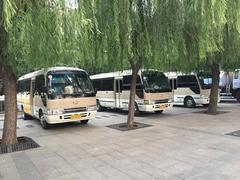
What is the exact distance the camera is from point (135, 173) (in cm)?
599

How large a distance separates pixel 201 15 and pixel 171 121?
5.51 meters

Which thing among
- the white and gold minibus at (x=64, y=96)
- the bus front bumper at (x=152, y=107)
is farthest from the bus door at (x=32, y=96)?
the bus front bumper at (x=152, y=107)

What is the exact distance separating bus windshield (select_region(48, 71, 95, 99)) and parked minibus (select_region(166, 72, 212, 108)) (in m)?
7.60

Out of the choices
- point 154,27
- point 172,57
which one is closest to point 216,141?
Answer: point 172,57

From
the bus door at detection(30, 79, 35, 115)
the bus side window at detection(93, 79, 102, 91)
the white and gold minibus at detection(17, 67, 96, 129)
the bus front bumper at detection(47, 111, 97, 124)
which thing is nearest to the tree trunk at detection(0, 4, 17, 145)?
the white and gold minibus at detection(17, 67, 96, 129)

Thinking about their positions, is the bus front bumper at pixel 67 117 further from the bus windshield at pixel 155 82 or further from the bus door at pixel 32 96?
the bus windshield at pixel 155 82

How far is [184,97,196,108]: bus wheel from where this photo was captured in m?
18.0

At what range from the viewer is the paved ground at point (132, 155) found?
→ 6.01 m

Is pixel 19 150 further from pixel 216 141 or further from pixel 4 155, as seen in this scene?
pixel 216 141

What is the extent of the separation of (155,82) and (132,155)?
7777mm

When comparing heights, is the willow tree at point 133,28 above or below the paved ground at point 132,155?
above

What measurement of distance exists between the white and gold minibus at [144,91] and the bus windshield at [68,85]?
2.16 metres

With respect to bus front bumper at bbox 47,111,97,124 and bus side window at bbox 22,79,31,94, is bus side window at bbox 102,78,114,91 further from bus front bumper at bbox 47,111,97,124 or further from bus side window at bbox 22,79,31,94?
bus front bumper at bbox 47,111,97,124

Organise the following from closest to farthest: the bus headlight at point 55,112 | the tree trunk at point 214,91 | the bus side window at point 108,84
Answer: the bus headlight at point 55,112
the tree trunk at point 214,91
the bus side window at point 108,84
